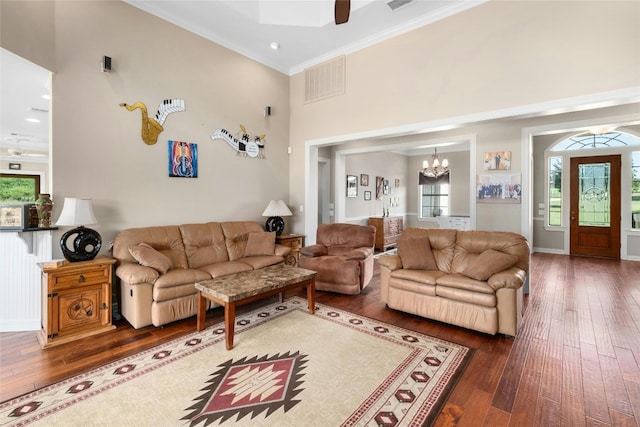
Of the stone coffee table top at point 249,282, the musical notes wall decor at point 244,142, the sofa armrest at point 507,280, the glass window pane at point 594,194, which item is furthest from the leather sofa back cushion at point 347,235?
the glass window pane at point 594,194

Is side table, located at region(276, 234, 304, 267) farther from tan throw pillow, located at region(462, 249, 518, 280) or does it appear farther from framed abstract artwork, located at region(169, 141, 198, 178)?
tan throw pillow, located at region(462, 249, 518, 280)

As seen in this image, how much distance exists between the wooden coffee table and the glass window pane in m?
7.52

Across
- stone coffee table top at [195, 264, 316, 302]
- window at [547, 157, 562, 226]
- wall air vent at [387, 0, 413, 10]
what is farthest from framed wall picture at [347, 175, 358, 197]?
window at [547, 157, 562, 226]

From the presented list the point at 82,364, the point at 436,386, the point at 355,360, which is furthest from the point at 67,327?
the point at 436,386

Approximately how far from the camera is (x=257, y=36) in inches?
180

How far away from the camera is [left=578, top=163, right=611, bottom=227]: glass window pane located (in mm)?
6883

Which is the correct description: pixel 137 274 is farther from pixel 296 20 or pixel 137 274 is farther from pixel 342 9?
pixel 296 20

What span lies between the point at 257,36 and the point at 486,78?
3.34 meters

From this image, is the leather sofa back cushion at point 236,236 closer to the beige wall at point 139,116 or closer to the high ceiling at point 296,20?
the beige wall at point 139,116

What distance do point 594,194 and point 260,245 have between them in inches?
311

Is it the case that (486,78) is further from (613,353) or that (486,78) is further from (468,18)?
(613,353)

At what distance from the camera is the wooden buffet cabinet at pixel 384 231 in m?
8.02

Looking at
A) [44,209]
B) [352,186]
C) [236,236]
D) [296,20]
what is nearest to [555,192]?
[352,186]

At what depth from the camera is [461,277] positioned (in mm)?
3240
